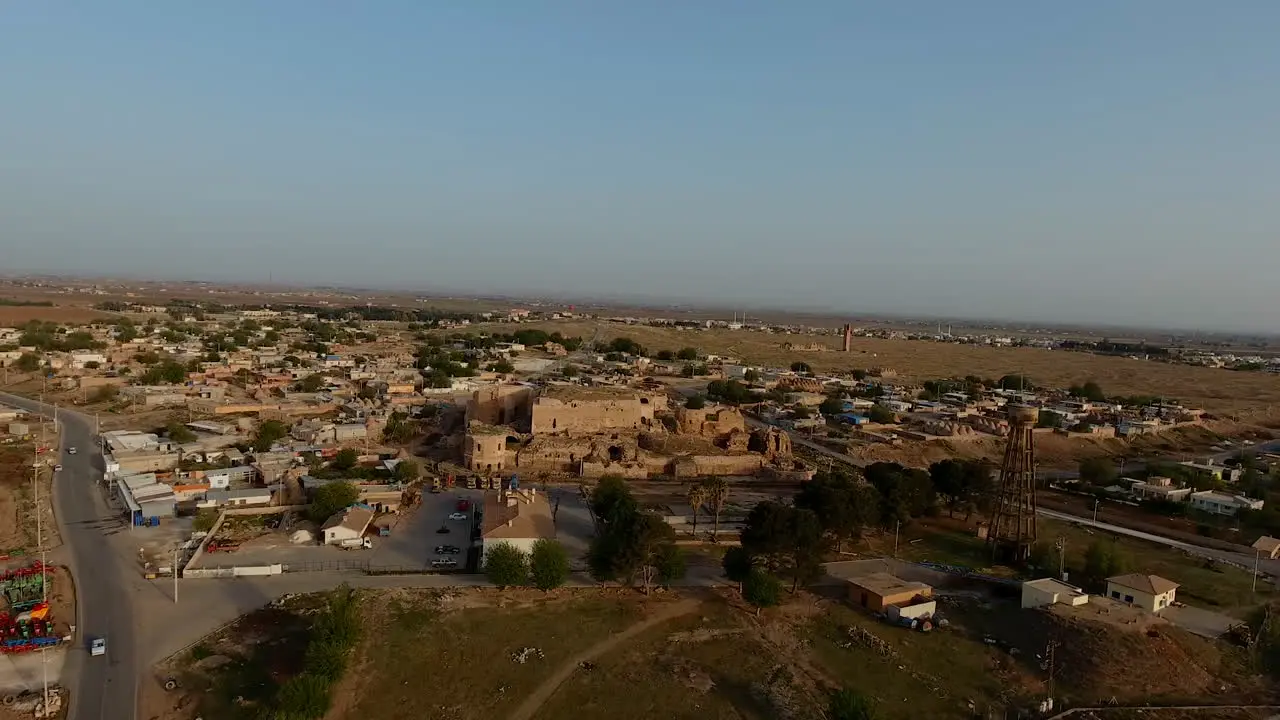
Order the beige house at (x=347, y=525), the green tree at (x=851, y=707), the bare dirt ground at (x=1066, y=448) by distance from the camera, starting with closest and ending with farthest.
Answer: the green tree at (x=851, y=707)
the beige house at (x=347, y=525)
the bare dirt ground at (x=1066, y=448)

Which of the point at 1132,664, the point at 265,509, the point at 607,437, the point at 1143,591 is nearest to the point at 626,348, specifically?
the point at 607,437

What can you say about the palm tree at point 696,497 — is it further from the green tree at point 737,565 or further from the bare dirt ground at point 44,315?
the bare dirt ground at point 44,315

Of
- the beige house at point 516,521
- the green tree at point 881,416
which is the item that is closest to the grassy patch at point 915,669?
the beige house at point 516,521

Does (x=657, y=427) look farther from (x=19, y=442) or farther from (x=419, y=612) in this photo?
(x=19, y=442)

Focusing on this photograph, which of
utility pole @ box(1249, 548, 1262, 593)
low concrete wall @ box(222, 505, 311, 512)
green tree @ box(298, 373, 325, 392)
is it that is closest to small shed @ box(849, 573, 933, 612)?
utility pole @ box(1249, 548, 1262, 593)

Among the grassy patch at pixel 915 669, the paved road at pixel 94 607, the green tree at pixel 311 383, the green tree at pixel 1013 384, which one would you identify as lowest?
the paved road at pixel 94 607

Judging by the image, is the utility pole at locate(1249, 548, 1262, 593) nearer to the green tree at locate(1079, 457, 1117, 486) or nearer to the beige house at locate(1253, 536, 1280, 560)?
the beige house at locate(1253, 536, 1280, 560)

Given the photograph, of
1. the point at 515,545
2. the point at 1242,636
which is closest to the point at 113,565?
the point at 515,545
